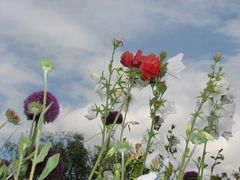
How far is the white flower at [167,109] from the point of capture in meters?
3.02

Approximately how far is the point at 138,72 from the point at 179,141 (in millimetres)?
1321

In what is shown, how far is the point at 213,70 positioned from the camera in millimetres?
3441

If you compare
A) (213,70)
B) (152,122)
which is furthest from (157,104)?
(213,70)

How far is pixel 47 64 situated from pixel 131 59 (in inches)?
39.7

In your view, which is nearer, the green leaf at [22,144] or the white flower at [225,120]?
the green leaf at [22,144]

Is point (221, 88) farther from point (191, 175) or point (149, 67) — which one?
point (149, 67)

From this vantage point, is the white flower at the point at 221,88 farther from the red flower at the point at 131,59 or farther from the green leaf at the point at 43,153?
the green leaf at the point at 43,153

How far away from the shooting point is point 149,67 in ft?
8.73

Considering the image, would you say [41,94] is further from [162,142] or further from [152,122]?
[162,142]

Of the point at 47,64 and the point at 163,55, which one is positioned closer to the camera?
the point at 47,64

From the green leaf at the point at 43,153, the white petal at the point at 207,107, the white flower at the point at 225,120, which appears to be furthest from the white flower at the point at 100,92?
the green leaf at the point at 43,153

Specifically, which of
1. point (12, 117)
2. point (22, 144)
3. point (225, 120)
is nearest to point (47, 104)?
point (12, 117)

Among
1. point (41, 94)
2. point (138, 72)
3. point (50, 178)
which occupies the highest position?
point (138, 72)

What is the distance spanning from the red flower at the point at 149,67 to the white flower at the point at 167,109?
0.33 metres
